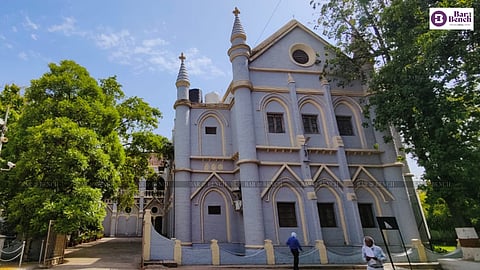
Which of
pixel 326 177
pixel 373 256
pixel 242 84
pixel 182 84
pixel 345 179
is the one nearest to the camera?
pixel 373 256

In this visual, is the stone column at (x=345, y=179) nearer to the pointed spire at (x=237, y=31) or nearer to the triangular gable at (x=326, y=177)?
the triangular gable at (x=326, y=177)

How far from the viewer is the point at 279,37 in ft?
56.2

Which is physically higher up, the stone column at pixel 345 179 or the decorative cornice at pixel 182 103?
the decorative cornice at pixel 182 103

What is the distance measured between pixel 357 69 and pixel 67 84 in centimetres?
1524

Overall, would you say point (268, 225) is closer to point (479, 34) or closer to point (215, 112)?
point (215, 112)

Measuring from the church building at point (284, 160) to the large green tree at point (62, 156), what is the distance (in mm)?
3580

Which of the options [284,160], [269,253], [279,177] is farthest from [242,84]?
[269,253]

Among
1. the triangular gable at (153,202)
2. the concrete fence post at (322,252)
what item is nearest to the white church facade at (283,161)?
the concrete fence post at (322,252)

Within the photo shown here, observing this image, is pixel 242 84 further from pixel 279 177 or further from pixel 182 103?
pixel 279 177

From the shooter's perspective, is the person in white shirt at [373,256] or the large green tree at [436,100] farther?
the large green tree at [436,100]

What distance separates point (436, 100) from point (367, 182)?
5495 millimetres

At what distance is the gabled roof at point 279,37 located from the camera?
54.7 ft

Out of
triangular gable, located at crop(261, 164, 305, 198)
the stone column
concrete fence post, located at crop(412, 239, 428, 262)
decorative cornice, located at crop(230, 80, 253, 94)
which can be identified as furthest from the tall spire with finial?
concrete fence post, located at crop(412, 239, 428, 262)

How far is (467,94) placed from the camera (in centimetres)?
1102
